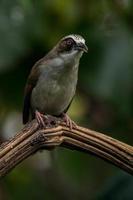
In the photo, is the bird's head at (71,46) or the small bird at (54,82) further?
the small bird at (54,82)

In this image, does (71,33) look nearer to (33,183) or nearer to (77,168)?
(77,168)

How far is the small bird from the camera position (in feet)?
17.7

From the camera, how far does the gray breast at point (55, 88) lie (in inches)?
214

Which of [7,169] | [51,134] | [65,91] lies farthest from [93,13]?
[7,169]

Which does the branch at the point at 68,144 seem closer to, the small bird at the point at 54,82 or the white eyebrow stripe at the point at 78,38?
the white eyebrow stripe at the point at 78,38

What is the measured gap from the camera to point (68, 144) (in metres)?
3.37

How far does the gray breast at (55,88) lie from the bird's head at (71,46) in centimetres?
8

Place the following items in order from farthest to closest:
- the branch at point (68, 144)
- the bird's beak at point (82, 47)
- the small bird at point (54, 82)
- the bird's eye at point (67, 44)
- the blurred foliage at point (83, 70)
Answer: the small bird at point (54, 82) < the blurred foliage at point (83, 70) < the bird's eye at point (67, 44) < the bird's beak at point (82, 47) < the branch at point (68, 144)

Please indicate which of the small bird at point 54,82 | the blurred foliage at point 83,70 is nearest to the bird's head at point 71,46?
the small bird at point 54,82

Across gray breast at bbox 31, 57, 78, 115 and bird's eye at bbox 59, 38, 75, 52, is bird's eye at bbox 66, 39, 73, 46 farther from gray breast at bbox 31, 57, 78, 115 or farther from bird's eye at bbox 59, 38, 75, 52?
gray breast at bbox 31, 57, 78, 115

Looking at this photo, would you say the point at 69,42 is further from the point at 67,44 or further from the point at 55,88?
the point at 55,88

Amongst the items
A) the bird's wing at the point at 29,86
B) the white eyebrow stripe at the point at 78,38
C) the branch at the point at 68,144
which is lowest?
the branch at the point at 68,144

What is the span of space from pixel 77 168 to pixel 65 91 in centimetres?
66

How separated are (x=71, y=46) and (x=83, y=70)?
35 cm
